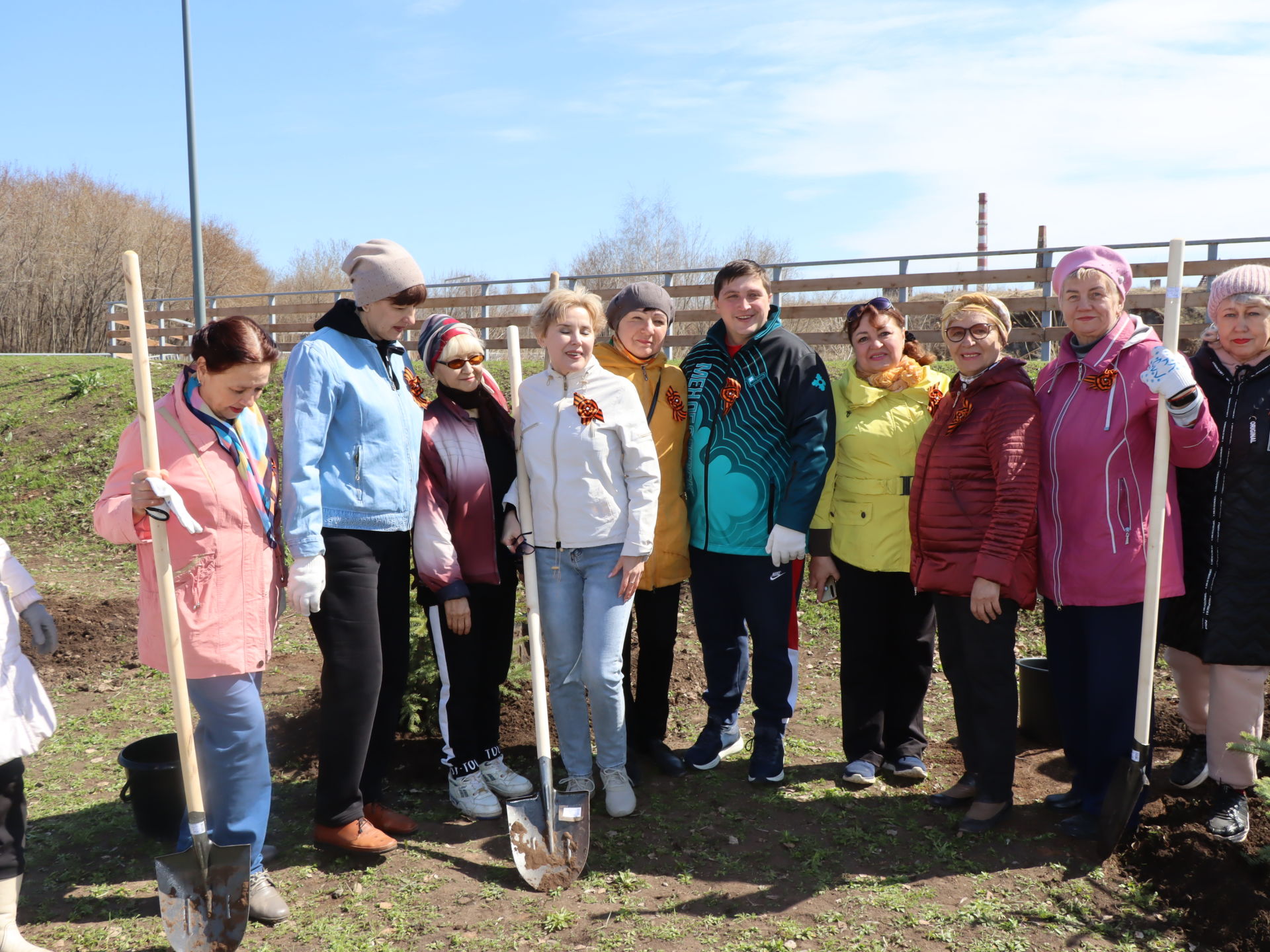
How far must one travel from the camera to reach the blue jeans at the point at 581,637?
12.6 feet

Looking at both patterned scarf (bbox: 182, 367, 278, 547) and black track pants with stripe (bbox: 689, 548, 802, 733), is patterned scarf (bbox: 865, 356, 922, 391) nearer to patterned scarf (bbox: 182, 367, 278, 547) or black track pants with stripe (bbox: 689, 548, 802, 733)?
black track pants with stripe (bbox: 689, 548, 802, 733)

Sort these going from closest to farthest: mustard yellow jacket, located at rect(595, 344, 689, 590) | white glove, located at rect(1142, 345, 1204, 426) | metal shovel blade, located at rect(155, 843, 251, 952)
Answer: metal shovel blade, located at rect(155, 843, 251, 952) → white glove, located at rect(1142, 345, 1204, 426) → mustard yellow jacket, located at rect(595, 344, 689, 590)

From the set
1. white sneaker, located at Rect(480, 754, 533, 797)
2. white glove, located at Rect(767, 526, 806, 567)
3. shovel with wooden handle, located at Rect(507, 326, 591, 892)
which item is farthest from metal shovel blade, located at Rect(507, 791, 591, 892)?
white glove, located at Rect(767, 526, 806, 567)

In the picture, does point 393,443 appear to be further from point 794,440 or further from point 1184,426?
point 1184,426

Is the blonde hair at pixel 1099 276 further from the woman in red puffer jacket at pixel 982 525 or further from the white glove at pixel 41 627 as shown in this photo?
the white glove at pixel 41 627

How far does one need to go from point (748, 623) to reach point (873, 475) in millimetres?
870

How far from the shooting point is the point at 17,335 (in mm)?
37156

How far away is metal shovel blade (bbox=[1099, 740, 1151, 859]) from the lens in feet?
11.5

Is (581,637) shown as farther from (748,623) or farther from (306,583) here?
(306,583)

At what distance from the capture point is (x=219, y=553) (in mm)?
3076

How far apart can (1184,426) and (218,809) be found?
368 centimetres

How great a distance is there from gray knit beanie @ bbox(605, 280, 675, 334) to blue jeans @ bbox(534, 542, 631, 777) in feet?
3.53

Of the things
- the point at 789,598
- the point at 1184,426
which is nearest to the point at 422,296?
the point at 789,598

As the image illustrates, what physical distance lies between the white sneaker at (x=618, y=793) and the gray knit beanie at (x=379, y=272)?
2189mm
